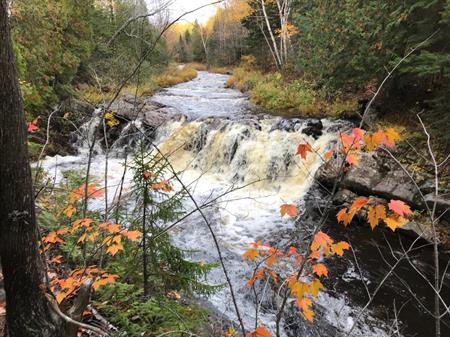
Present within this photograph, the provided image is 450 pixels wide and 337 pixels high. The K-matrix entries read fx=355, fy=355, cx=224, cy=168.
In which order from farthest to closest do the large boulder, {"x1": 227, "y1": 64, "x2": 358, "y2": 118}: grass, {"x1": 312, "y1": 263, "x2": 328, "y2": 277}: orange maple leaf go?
the large boulder → {"x1": 227, "y1": 64, "x2": 358, "y2": 118}: grass → {"x1": 312, "y1": 263, "x2": 328, "y2": 277}: orange maple leaf

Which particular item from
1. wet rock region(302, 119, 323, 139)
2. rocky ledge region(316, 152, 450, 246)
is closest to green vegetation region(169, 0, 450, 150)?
rocky ledge region(316, 152, 450, 246)

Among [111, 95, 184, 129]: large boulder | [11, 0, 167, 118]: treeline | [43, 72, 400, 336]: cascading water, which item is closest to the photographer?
[43, 72, 400, 336]: cascading water

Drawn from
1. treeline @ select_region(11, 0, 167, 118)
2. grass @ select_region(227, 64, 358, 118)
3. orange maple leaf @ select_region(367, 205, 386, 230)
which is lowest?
grass @ select_region(227, 64, 358, 118)

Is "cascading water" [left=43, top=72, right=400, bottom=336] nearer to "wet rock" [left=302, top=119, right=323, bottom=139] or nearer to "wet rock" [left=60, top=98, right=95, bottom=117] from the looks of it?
"wet rock" [left=302, top=119, right=323, bottom=139]

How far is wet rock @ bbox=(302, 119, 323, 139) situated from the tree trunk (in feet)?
29.8

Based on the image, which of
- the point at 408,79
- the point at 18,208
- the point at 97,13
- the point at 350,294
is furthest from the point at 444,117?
the point at 97,13

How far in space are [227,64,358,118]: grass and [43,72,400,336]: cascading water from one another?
3.51ft

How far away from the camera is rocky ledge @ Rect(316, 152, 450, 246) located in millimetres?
6902

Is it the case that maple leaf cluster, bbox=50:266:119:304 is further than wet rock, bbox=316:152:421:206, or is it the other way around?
wet rock, bbox=316:152:421:206

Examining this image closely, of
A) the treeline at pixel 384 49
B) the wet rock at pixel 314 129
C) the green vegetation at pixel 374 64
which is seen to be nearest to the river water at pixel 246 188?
the wet rock at pixel 314 129

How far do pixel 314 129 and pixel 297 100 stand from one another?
431cm

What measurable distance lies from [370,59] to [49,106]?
11.0 meters

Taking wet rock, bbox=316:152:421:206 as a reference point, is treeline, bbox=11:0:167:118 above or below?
above

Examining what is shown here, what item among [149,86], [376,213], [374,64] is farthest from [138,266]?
[149,86]
